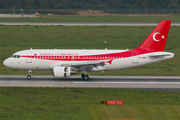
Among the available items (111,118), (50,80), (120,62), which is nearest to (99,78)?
(120,62)

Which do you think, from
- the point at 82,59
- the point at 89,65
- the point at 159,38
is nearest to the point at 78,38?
the point at 82,59

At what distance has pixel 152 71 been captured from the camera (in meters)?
50.4

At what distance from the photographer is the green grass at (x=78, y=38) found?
70.6 meters

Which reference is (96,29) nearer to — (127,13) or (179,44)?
(179,44)

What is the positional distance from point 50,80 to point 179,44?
146 ft

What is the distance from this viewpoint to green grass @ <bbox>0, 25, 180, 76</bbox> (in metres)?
70.6

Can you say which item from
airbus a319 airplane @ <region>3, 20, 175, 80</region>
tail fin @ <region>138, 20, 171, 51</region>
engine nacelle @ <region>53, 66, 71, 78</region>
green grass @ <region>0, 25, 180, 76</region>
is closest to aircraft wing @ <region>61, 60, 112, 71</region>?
airbus a319 airplane @ <region>3, 20, 175, 80</region>

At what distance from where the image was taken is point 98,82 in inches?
1614

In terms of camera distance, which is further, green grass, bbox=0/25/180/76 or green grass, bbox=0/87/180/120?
green grass, bbox=0/25/180/76

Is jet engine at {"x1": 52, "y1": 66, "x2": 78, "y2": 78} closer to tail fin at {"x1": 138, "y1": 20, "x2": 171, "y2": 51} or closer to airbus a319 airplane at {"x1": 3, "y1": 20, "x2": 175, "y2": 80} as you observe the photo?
airbus a319 airplane at {"x1": 3, "y1": 20, "x2": 175, "y2": 80}

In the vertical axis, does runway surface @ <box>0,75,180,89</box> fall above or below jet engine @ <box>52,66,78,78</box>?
below

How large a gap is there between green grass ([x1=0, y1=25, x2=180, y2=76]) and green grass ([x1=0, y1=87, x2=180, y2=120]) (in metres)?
22.3

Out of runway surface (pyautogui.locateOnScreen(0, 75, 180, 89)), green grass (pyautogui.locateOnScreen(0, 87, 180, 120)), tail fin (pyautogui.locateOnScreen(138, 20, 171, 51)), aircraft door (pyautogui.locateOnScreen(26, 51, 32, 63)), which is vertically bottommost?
green grass (pyautogui.locateOnScreen(0, 87, 180, 120))

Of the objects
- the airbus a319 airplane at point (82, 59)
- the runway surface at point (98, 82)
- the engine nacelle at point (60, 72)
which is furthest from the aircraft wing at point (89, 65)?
the runway surface at point (98, 82)
